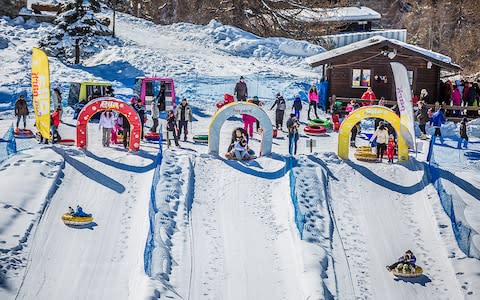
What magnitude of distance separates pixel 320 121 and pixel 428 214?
9698 mm

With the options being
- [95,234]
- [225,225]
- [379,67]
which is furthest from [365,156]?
[379,67]

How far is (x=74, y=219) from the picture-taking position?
17.2 meters

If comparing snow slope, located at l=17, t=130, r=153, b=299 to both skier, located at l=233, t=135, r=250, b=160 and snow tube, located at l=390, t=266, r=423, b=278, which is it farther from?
snow tube, located at l=390, t=266, r=423, b=278

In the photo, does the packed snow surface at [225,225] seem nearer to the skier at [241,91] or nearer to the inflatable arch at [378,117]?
the inflatable arch at [378,117]

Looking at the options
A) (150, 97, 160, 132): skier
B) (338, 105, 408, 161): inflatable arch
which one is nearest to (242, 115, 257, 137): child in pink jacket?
(150, 97, 160, 132): skier

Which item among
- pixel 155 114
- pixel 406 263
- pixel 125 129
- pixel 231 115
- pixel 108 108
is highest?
pixel 108 108

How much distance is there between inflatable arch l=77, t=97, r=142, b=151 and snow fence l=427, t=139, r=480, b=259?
9.21m

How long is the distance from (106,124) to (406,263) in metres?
11.2

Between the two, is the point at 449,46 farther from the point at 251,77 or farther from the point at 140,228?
the point at 140,228

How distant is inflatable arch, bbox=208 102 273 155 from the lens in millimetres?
22391

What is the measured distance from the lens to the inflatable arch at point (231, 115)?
73.5 feet

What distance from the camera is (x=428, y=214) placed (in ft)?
Answer: 61.4

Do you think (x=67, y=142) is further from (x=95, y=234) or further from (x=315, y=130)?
(x=315, y=130)

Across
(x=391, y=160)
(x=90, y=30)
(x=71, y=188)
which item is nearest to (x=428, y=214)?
(x=391, y=160)
